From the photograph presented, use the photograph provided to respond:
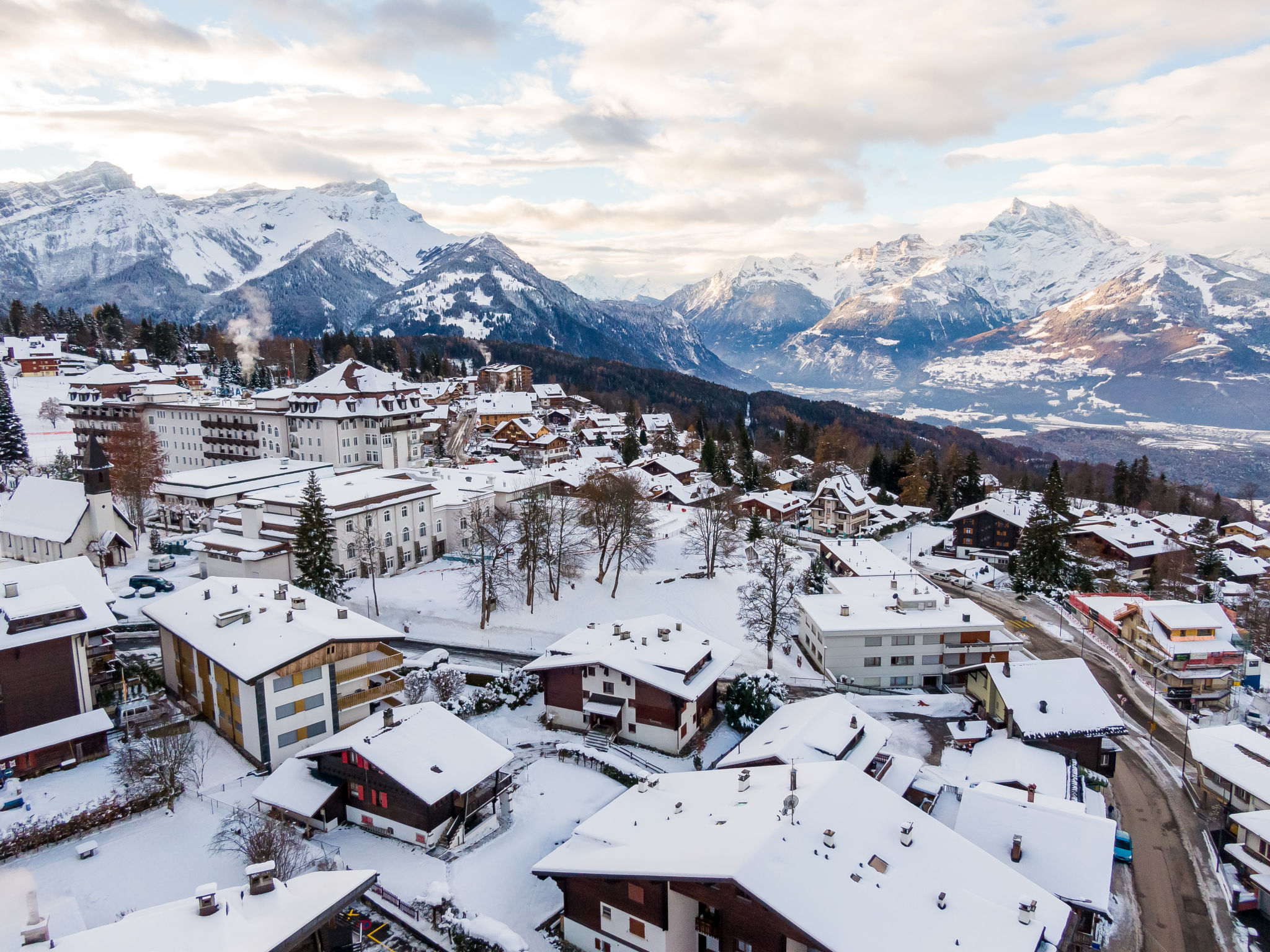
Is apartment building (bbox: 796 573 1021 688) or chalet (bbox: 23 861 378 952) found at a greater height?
chalet (bbox: 23 861 378 952)

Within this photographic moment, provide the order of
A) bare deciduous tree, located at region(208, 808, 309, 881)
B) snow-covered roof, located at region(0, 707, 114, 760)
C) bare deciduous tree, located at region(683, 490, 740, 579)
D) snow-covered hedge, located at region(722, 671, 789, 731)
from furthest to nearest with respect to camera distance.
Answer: bare deciduous tree, located at region(683, 490, 740, 579), snow-covered hedge, located at region(722, 671, 789, 731), snow-covered roof, located at region(0, 707, 114, 760), bare deciduous tree, located at region(208, 808, 309, 881)

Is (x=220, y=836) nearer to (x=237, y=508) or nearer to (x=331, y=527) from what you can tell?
(x=331, y=527)

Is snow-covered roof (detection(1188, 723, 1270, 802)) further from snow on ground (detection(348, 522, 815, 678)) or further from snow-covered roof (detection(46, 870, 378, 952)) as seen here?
snow-covered roof (detection(46, 870, 378, 952))

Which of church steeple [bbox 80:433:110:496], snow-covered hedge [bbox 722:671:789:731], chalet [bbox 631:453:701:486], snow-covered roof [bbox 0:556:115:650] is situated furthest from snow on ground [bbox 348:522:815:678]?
chalet [bbox 631:453:701:486]

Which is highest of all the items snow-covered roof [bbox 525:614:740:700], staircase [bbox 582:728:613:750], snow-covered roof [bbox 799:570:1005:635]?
snow-covered roof [bbox 525:614:740:700]

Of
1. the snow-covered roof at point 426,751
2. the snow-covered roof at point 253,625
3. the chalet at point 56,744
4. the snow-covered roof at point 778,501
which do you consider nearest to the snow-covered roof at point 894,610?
the snow-covered roof at point 426,751

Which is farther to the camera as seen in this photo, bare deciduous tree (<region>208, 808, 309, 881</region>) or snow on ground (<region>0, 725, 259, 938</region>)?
bare deciduous tree (<region>208, 808, 309, 881</region>)

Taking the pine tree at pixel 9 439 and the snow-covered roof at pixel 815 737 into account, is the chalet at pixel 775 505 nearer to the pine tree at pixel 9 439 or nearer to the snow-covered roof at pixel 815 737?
the snow-covered roof at pixel 815 737
